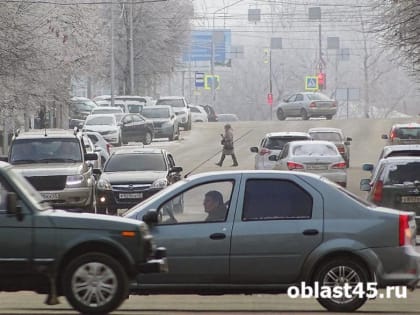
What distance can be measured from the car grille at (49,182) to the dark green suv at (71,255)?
497 inches

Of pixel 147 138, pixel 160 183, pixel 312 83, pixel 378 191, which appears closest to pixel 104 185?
pixel 160 183

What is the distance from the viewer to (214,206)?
11.8 meters

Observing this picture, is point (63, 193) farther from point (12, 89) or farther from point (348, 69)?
point (348, 69)

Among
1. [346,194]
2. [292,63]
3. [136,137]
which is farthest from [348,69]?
[346,194]

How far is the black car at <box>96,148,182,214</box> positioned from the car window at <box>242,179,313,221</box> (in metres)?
12.3

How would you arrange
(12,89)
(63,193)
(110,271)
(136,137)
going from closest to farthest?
(110,271)
(63,193)
(12,89)
(136,137)

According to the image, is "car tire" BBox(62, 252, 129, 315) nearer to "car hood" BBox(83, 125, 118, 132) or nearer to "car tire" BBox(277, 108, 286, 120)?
"car hood" BBox(83, 125, 118, 132)

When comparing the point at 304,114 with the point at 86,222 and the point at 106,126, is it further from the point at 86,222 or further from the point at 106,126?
the point at 86,222

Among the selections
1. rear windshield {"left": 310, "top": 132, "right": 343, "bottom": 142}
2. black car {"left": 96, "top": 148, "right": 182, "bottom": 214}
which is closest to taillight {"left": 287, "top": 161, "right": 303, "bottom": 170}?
black car {"left": 96, "top": 148, "right": 182, "bottom": 214}

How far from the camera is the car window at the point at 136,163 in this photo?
1005 inches

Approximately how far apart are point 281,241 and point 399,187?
348 inches

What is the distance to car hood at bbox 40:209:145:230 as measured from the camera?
10969mm

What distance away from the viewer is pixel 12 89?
39469 millimetres

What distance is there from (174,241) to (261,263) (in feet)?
3.06
